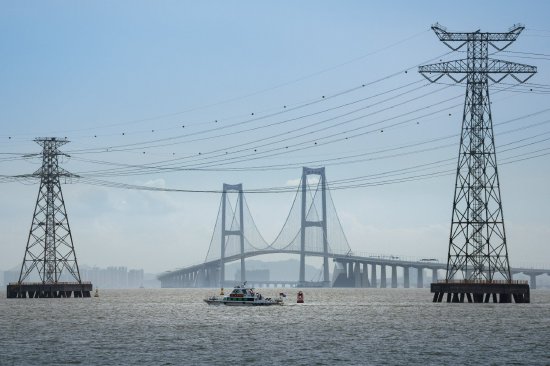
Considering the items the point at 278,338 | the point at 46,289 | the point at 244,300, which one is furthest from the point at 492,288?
the point at 46,289

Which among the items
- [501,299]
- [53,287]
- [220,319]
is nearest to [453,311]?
[501,299]

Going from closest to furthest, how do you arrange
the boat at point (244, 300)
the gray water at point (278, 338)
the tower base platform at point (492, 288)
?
the gray water at point (278, 338) < the tower base platform at point (492, 288) < the boat at point (244, 300)

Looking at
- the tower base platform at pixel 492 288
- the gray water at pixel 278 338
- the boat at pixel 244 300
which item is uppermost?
the tower base platform at pixel 492 288

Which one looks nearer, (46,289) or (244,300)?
(244,300)

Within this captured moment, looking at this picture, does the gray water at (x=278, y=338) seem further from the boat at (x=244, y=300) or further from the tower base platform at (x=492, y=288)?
the boat at (x=244, y=300)

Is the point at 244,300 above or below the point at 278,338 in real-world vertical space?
above

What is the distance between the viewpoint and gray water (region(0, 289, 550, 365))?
74125mm

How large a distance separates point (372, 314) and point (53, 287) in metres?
59.0

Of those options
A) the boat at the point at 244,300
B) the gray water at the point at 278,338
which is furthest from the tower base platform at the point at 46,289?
the gray water at the point at 278,338

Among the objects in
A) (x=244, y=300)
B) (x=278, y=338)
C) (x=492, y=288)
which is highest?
(x=492, y=288)

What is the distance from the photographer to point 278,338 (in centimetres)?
9194

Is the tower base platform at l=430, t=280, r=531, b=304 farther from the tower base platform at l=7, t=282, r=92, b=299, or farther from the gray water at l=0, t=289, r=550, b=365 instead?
the tower base platform at l=7, t=282, r=92, b=299

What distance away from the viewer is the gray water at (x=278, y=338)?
74.1 m

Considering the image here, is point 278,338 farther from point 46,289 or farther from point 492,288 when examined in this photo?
point 46,289
